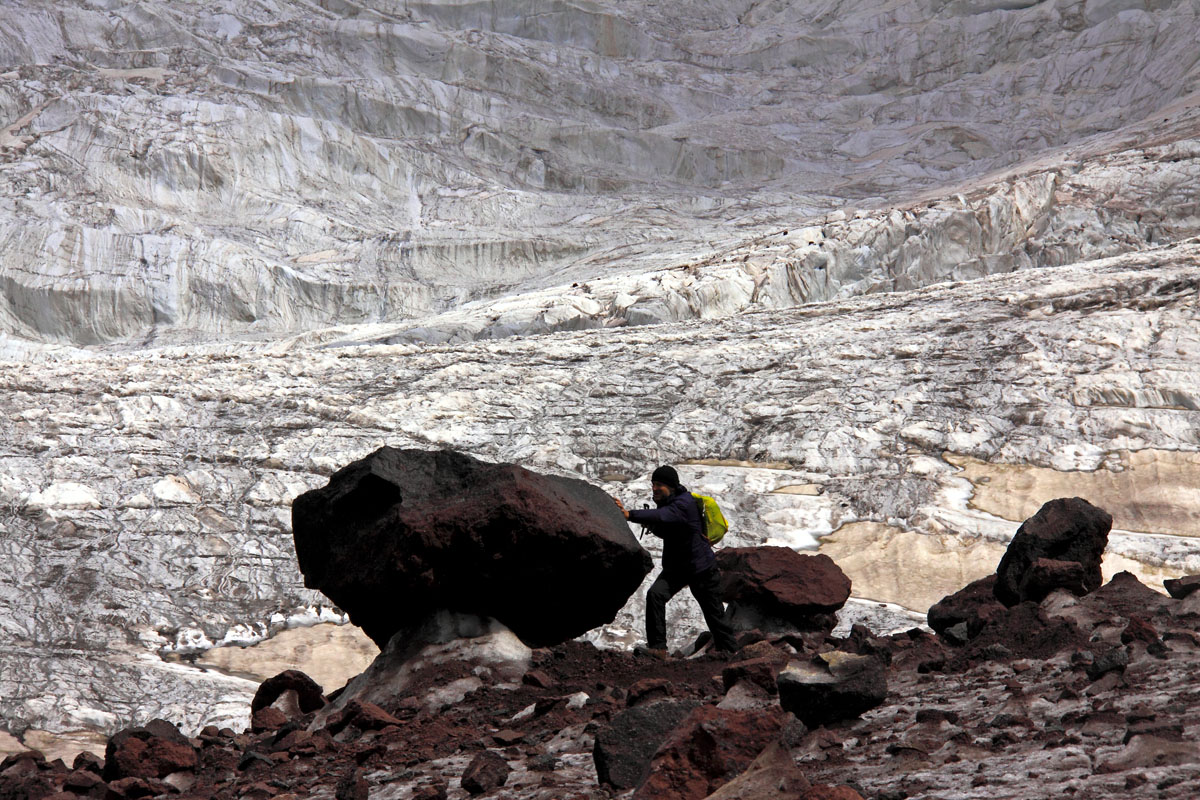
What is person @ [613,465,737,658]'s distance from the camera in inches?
281

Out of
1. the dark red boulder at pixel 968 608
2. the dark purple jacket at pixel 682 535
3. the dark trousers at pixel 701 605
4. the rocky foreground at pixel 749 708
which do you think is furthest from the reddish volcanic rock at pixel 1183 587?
the dark purple jacket at pixel 682 535

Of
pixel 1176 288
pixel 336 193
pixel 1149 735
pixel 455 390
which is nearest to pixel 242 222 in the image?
pixel 336 193

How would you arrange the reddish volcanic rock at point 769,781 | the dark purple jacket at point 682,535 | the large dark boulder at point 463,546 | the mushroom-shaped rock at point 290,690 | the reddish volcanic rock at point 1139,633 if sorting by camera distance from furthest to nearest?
1. the mushroom-shaped rock at point 290,690
2. the dark purple jacket at point 682,535
3. the large dark boulder at point 463,546
4. the reddish volcanic rock at point 1139,633
5. the reddish volcanic rock at point 769,781

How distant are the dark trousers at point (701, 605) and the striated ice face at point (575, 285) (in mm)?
1154

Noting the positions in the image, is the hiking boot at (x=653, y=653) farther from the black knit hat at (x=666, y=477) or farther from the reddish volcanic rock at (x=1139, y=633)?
the reddish volcanic rock at (x=1139, y=633)

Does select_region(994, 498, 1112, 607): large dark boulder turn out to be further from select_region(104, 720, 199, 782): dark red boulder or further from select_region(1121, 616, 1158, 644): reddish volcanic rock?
select_region(104, 720, 199, 782): dark red boulder

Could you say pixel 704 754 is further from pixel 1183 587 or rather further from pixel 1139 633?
pixel 1183 587

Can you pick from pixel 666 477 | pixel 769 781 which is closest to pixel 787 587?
pixel 666 477

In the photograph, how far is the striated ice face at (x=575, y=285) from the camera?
12203 millimetres

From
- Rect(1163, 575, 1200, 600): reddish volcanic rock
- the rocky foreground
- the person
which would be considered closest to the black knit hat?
the person

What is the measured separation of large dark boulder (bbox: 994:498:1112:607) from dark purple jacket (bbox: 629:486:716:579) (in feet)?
6.68

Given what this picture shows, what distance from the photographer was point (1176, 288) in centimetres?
1775

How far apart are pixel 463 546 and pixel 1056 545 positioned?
13.4 ft

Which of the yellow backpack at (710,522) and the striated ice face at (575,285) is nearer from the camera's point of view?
the yellow backpack at (710,522)
